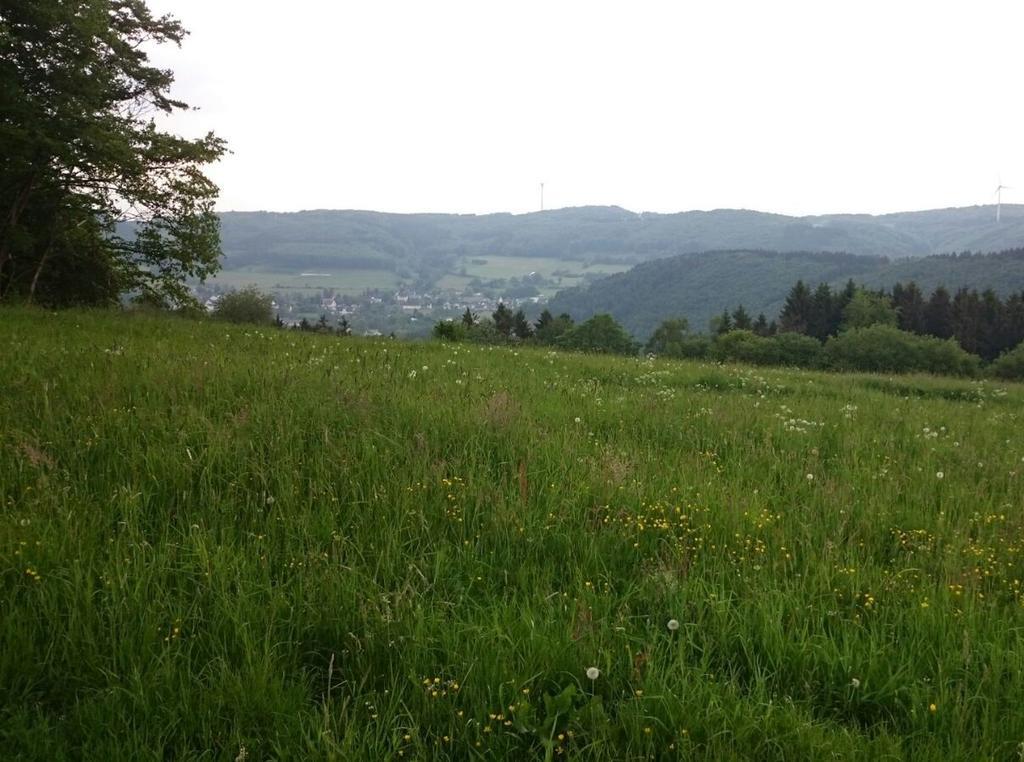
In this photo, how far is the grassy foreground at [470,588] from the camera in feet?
7.97

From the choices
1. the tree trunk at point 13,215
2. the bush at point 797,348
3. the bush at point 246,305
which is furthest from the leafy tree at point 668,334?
the tree trunk at point 13,215

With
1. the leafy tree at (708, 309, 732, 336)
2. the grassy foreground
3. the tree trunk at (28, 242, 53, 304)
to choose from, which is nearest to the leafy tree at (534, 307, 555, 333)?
the leafy tree at (708, 309, 732, 336)

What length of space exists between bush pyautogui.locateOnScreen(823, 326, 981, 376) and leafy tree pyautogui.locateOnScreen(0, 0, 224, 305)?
76418 mm

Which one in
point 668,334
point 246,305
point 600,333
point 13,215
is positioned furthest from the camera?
point 668,334

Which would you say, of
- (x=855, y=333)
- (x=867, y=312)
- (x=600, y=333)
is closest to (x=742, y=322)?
(x=867, y=312)

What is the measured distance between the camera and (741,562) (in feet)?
12.4

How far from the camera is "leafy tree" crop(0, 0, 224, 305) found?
17438mm

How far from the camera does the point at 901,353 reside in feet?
266

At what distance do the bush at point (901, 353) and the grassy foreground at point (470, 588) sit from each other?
83228mm

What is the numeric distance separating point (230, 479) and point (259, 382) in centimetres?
271

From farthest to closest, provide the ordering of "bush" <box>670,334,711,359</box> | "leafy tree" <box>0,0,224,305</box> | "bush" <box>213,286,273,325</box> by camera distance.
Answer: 1. "bush" <box>670,334,711,359</box>
2. "bush" <box>213,286,273,325</box>
3. "leafy tree" <box>0,0,224,305</box>

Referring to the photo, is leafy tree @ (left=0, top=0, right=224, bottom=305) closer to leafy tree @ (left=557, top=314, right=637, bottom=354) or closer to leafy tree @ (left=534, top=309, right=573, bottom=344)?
leafy tree @ (left=557, top=314, right=637, bottom=354)

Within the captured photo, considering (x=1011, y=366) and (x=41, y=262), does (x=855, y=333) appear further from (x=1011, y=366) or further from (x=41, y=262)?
(x=41, y=262)

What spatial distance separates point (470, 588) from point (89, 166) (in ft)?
72.7
